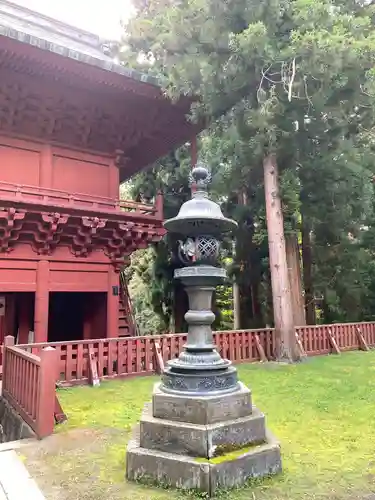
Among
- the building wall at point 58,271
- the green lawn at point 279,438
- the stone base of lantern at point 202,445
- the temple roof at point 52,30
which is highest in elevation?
the temple roof at point 52,30

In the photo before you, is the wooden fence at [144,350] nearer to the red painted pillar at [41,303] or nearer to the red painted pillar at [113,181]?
the red painted pillar at [41,303]

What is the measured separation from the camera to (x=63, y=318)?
12.7 meters

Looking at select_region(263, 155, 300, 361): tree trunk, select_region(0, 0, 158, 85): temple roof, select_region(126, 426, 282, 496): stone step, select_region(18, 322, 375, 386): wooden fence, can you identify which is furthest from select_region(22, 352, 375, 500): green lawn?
select_region(0, 0, 158, 85): temple roof

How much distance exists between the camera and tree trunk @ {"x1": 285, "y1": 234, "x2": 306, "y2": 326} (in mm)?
12148

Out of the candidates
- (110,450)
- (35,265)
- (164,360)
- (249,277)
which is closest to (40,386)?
(110,450)

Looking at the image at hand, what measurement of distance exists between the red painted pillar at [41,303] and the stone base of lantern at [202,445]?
20.4 ft

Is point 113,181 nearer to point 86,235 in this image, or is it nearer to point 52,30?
point 86,235

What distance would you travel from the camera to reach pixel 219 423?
10.8 ft

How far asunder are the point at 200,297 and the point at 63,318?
9.90 metres

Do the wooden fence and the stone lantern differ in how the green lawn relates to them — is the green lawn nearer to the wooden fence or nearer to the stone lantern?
the stone lantern

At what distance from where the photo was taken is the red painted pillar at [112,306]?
33.5ft

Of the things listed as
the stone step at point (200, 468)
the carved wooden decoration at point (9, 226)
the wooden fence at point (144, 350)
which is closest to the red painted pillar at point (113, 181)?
the carved wooden decoration at point (9, 226)

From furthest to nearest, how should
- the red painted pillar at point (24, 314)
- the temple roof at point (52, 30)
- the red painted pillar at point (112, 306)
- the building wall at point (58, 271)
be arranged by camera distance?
1. the temple roof at point (52, 30)
2. the red painted pillar at point (24, 314)
3. the red painted pillar at point (112, 306)
4. the building wall at point (58, 271)

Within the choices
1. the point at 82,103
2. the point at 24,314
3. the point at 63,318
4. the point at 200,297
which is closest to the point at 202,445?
the point at 200,297
